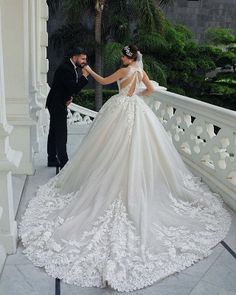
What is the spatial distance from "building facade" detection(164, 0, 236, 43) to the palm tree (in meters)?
3.33

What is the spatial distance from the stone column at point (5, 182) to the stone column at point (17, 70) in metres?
1.70

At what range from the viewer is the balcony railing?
4328 mm

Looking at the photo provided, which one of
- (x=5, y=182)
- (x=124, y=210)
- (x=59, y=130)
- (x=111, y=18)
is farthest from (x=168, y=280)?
(x=111, y=18)

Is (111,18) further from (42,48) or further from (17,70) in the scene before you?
(17,70)

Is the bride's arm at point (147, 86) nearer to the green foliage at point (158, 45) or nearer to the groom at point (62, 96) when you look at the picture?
the groom at point (62, 96)

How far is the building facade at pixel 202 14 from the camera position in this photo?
18.1 meters

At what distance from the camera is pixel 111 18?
1374cm

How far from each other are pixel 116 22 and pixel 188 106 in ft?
30.8

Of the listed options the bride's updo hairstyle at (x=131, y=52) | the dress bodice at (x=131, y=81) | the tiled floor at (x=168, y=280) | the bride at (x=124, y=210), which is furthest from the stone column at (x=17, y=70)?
the tiled floor at (x=168, y=280)

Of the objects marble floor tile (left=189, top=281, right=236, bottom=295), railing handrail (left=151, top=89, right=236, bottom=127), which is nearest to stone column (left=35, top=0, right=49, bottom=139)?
railing handrail (left=151, top=89, right=236, bottom=127)

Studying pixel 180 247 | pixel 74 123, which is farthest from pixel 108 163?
pixel 74 123

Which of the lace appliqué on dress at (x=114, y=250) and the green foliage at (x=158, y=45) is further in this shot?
the green foliage at (x=158, y=45)

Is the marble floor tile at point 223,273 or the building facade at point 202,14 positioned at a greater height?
the building facade at point 202,14

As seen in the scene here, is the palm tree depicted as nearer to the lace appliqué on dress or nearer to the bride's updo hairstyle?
the bride's updo hairstyle
